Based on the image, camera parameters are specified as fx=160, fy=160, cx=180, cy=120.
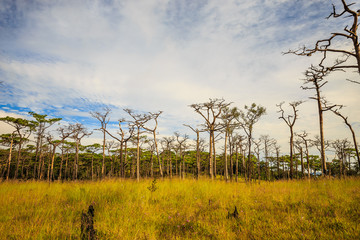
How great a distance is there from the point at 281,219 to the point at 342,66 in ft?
23.0

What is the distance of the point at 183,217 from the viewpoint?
4.64 metres

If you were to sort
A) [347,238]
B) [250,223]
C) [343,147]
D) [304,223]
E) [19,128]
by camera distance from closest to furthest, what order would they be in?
[347,238] < [304,223] < [250,223] < [19,128] < [343,147]

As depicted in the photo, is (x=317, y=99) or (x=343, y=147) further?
(x=343, y=147)

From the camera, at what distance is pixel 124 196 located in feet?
20.0

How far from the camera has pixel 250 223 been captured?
419cm

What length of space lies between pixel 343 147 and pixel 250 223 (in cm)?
4438

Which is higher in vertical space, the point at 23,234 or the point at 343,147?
the point at 343,147

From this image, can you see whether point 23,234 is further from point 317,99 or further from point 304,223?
point 317,99

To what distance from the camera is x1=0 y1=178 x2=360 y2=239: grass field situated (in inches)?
136

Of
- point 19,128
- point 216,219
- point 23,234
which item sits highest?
point 19,128

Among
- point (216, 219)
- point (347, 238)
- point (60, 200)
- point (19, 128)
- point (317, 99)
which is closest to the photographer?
point (347, 238)

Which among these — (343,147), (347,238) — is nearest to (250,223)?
(347,238)

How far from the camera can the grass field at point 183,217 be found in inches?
136

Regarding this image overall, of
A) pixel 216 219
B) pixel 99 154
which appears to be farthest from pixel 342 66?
pixel 99 154
